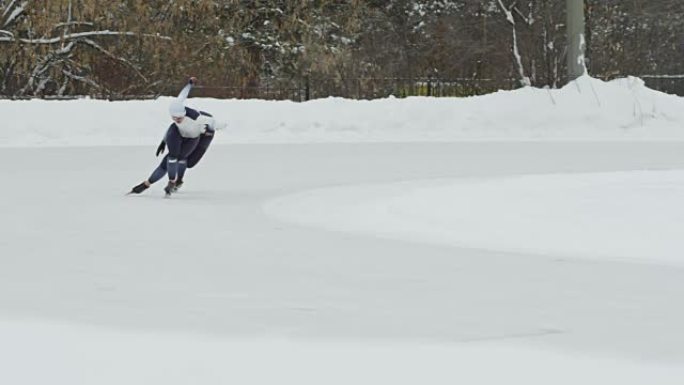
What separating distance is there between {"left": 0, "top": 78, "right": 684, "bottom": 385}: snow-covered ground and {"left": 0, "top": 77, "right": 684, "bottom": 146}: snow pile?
1488mm

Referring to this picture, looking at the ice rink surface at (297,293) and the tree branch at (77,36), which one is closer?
the ice rink surface at (297,293)

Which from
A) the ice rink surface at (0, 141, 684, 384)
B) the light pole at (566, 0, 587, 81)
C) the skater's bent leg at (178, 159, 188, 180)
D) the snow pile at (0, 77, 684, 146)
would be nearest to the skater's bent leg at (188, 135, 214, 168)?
the skater's bent leg at (178, 159, 188, 180)

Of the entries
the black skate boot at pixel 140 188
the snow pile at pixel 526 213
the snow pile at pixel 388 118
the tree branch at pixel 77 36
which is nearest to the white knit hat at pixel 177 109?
the black skate boot at pixel 140 188

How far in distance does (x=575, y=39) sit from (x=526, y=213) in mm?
15284

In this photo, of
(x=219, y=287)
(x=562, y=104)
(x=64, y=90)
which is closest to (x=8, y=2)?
(x=64, y=90)

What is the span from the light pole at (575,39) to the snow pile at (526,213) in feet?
37.7

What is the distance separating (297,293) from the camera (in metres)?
7.46

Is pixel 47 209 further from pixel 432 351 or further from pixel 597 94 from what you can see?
pixel 597 94

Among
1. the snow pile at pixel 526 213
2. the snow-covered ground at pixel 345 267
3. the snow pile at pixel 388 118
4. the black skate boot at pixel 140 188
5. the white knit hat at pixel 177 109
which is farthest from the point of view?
the snow pile at pixel 388 118

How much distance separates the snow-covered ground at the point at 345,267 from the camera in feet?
19.1

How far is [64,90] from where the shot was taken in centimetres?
3061

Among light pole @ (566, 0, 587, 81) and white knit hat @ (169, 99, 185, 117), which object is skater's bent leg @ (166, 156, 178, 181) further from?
light pole @ (566, 0, 587, 81)

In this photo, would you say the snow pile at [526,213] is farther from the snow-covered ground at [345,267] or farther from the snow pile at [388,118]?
the snow pile at [388,118]

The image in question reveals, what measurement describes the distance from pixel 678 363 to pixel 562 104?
1742 centimetres
